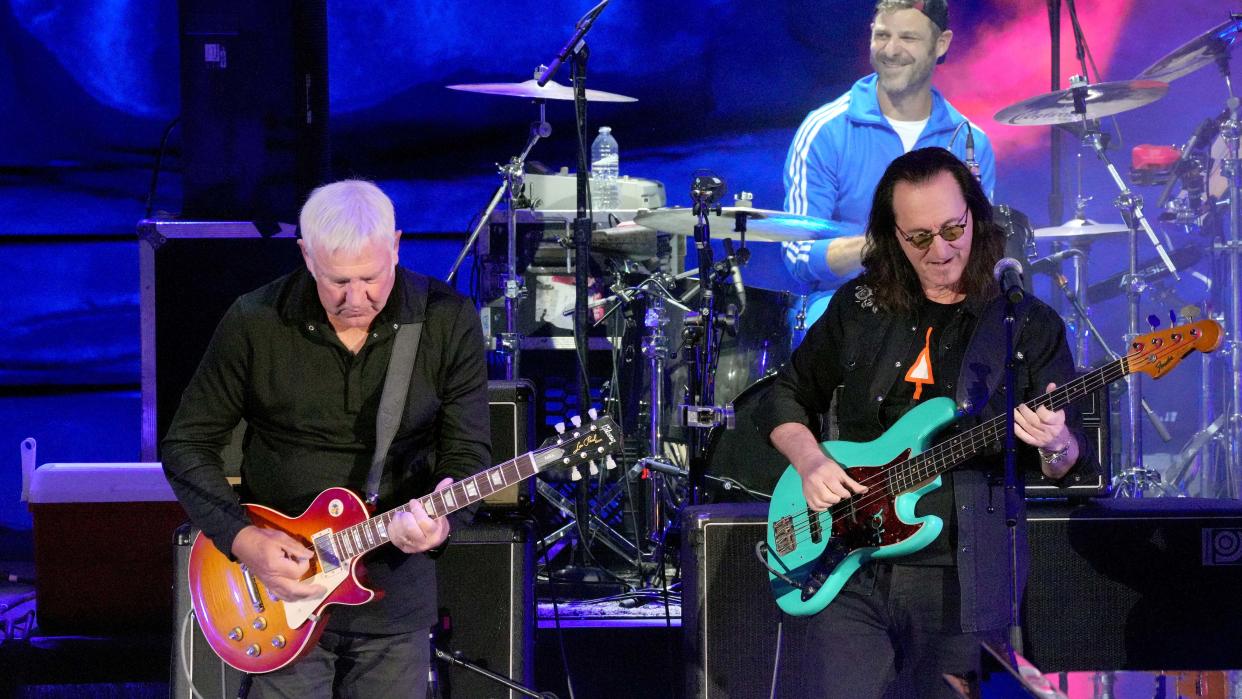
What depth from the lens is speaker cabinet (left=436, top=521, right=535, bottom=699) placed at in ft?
13.3

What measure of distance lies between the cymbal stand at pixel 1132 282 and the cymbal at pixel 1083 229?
97 mm

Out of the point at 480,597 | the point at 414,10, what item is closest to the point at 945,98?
the point at 414,10

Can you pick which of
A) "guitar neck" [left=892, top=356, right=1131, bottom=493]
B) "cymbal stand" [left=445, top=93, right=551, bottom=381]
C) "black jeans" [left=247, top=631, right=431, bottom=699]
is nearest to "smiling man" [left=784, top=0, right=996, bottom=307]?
"cymbal stand" [left=445, top=93, right=551, bottom=381]

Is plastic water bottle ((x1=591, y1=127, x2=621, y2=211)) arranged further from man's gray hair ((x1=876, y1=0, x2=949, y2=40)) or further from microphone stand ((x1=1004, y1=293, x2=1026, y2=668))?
Result: microphone stand ((x1=1004, y1=293, x2=1026, y2=668))

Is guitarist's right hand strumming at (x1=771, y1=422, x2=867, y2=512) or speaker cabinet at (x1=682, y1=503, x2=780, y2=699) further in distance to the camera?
speaker cabinet at (x1=682, y1=503, x2=780, y2=699)

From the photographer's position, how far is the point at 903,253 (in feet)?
10.8

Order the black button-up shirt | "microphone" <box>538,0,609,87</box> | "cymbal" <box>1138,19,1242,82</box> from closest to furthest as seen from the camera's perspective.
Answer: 1. the black button-up shirt
2. "microphone" <box>538,0,609,87</box>
3. "cymbal" <box>1138,19,1242,82</box>

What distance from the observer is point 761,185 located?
7.30 meters

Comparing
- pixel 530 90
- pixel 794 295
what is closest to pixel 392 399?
pixel 530 90

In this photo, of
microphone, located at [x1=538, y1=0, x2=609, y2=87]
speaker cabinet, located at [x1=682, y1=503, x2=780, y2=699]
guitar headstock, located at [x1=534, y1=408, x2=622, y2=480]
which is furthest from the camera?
microphone, located at [x1=538, y1=0, x2=609, y2=87]

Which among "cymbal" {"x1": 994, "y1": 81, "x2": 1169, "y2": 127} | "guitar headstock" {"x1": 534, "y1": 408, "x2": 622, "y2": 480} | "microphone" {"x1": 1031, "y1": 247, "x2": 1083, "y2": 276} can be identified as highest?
"cymbal" {"x1": 994, "y1": 81, "x2": 1169, "y2": 127}

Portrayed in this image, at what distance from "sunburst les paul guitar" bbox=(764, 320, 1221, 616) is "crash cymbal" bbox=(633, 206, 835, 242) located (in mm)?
2648

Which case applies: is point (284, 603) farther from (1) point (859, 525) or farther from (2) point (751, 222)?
(2) point (751, 222)

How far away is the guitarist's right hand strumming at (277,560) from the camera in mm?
3088
